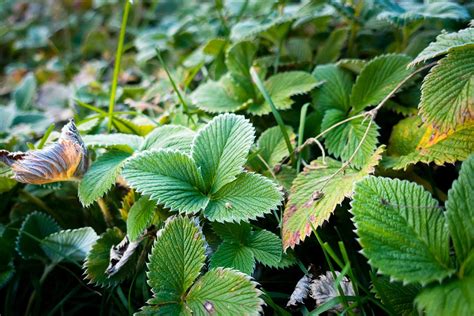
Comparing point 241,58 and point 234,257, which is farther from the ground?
point 241,58

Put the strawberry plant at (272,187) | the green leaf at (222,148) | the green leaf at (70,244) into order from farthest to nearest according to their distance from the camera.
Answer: the green leaf at (70,244)
the green leaf at (222,148)
the strawberry plant at (272,187)

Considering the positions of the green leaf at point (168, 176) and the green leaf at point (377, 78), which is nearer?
the green leaf at point (168, 176)

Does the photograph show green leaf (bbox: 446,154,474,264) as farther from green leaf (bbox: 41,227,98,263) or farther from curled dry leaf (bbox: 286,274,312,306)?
green leaf (bbox: 41,227,98,263)

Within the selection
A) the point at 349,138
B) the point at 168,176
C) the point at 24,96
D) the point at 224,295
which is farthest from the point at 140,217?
the point at 24,96

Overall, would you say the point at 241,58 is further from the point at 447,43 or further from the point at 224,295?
the point at 224,295

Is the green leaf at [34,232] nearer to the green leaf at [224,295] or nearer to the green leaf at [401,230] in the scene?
the green leaf at [224,295]

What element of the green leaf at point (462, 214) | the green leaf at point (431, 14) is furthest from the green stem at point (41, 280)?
the green leaf at point (431, 14)

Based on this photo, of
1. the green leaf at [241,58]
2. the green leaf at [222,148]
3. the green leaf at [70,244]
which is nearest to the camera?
the green leaf at [222,148]
